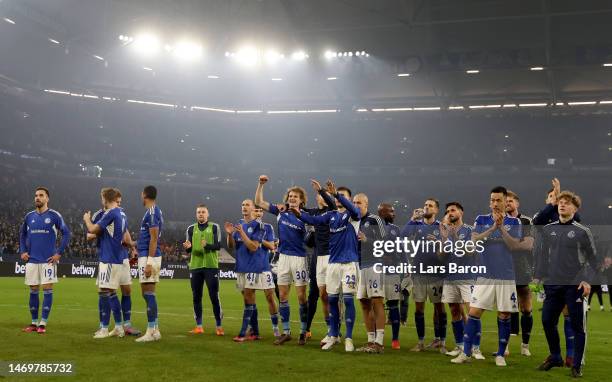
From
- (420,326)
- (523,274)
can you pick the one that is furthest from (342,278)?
(523,274)

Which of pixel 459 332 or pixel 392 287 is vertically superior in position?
pixel 392 287

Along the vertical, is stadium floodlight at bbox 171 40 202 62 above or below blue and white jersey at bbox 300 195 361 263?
above

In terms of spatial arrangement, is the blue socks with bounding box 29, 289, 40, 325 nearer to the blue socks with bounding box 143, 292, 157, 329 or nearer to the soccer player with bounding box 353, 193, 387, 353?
the blue socks with bounding box 143, 292, 157, 329

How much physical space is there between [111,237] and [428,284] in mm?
5555

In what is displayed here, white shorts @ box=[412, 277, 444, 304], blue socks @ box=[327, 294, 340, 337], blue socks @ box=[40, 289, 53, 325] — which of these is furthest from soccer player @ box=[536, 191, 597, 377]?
blue socks @ box=[40, 289, 53, 325]

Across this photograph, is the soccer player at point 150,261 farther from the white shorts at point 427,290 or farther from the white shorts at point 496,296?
the white shorts at point 496,296

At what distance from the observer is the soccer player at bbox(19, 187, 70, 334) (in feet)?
39.3

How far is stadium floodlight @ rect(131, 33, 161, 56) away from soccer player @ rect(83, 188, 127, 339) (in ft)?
99.5

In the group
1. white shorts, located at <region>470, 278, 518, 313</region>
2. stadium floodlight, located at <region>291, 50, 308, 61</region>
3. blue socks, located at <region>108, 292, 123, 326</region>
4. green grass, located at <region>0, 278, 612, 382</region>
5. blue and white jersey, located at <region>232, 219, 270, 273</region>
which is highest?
stadium floodlight, located at <region>291, 50, 308, 61</region>

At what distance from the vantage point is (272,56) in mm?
44781

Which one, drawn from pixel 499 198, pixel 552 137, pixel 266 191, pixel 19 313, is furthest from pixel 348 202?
pixel 266 191

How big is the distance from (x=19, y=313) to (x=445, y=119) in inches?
1567

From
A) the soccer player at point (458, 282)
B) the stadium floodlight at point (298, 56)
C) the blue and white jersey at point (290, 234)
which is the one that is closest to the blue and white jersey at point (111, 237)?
the blue and white jersey at point (290, 234)

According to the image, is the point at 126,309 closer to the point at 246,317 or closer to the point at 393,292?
the point at 246,317
